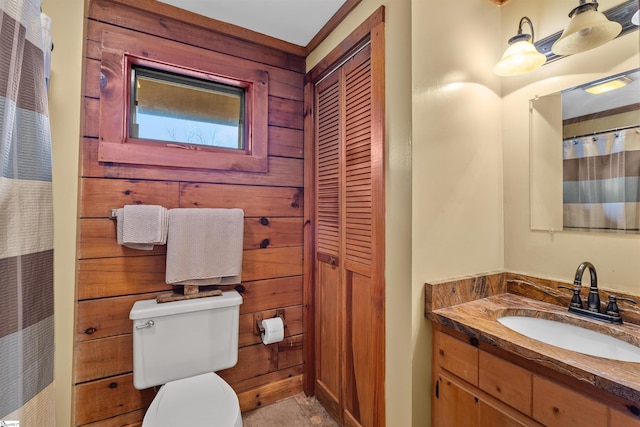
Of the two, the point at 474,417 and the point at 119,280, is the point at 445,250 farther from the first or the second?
the point at 119,280

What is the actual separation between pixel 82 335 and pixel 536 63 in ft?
7.78

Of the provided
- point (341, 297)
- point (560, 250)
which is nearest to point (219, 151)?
point (341, 297)

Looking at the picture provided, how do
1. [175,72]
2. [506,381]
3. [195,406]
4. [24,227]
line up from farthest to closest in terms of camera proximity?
[175,72], [195,406], [506,381], [24,227]

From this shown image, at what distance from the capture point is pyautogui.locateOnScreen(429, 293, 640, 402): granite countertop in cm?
71

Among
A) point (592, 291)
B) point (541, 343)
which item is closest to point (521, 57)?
point (592, 291)

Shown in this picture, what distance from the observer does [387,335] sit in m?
1.26

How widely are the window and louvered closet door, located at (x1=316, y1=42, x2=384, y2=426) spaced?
1.74 feet

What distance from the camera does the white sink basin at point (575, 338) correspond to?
95 centimetres

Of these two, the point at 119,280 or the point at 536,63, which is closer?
the point at 536,63

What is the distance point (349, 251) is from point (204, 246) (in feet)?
2.50

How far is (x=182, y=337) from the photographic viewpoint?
1.39 meters

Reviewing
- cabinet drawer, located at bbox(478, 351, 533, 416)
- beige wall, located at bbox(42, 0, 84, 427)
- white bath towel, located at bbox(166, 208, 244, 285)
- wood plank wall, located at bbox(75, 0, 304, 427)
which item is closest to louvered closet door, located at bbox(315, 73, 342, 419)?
wood plank wall, located at bbox(75, 0, 304, 427)

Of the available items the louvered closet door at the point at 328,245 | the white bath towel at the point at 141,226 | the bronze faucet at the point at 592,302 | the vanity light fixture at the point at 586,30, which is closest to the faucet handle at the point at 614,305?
the bronze faucet at the point at 592,302

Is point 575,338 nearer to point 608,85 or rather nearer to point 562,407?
point 562,407
